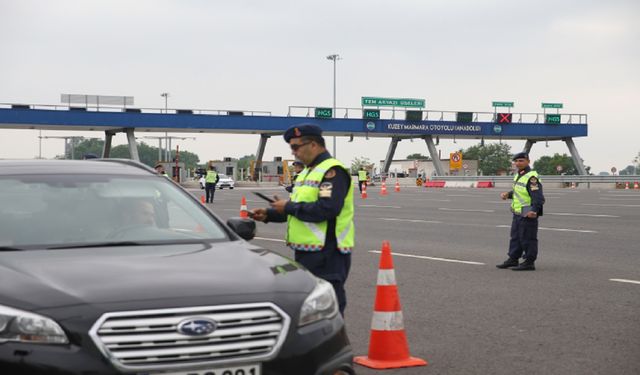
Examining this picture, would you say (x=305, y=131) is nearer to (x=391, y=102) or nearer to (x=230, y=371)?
(x=230, y=371)

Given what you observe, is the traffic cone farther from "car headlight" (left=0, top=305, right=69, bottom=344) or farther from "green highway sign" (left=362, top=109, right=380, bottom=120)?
"green highway sign" (left=362, top=109, right=380, bottom=120)

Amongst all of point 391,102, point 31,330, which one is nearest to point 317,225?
point 31,330

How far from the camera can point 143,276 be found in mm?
4312

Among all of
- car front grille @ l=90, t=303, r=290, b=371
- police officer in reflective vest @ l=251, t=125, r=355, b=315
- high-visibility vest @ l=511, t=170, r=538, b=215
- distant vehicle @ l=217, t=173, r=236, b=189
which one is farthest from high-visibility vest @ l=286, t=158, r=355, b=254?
distant vehicle @ l=217, t=173, r=236, b=189

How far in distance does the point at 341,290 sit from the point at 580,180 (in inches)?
2114

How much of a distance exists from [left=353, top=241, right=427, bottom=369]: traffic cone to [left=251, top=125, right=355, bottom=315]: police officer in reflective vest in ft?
1.68

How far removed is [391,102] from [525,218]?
71.8m

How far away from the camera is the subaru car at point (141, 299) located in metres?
3.88

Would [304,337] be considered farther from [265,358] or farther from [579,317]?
[579,317]

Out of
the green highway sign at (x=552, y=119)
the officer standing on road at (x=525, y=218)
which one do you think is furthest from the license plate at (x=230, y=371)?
the green highway sign at (x=552, y=119)

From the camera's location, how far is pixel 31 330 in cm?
392

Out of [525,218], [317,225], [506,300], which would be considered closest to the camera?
[317,225]

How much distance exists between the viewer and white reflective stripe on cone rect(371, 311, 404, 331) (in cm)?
643

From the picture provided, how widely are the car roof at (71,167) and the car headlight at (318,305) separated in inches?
77.1
